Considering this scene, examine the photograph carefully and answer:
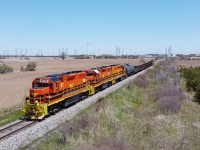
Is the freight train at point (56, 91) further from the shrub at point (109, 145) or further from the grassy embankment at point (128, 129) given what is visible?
the shrub at point (109, 145)

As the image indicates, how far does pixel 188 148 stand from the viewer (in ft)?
45.2

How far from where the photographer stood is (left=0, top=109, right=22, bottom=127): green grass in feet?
66.2

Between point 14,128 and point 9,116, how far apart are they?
160 inches

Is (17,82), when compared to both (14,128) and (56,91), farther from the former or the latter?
(14,128)

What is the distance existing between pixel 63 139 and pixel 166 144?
4873 millimetres

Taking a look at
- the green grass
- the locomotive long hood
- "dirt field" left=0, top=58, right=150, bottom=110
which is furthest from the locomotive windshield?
"dirt field" left=0, top=58, right=150, bottom=110

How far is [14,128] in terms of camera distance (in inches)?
714

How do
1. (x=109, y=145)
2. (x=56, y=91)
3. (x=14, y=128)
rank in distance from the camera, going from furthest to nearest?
1. (x=56, y=91)
2. (x=14, y=128)
3. (x=109, y=145)

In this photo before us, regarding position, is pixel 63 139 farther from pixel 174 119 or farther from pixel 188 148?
pixel 174 119

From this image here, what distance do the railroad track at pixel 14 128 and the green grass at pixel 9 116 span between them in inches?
42.1

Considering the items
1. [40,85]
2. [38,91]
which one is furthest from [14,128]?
[40,85]

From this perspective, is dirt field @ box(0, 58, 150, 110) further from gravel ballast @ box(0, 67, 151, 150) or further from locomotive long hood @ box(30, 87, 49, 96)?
gravel ballast @ box(0, 67, 151, 150)

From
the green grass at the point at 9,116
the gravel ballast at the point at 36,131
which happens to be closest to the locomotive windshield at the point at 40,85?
the gravel ballast at the point at 36,131

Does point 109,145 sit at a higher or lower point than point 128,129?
higher
